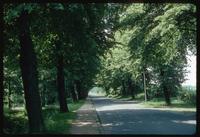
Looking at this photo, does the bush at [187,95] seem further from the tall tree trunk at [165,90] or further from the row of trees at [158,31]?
the row of trees at [158,31]

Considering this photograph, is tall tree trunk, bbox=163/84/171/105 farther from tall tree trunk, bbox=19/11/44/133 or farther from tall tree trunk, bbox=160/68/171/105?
tall tree trunk, bbox=19/11/44/133

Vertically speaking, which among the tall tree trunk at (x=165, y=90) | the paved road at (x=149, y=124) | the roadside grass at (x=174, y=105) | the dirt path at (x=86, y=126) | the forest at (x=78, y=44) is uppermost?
the forest at (x=78, y=44)

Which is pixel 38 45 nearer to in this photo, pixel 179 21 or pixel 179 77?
pixel 179 21

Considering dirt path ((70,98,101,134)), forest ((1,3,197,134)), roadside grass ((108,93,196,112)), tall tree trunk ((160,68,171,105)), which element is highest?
forest ((1,3,197,134))

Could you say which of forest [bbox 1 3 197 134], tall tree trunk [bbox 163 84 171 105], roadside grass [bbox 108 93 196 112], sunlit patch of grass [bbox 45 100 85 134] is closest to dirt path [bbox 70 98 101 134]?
sunlit patch of grass [bbox 45 100 85 134]

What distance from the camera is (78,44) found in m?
17.5

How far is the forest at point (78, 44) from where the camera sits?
1424cm

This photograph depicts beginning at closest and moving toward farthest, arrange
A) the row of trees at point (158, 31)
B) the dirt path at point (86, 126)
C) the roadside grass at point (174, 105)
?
the dirt path at point (86, 126)
the row of trees at point (158, 31)
the roadside grass at point (174, 105)

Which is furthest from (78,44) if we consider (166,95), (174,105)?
(166,95)

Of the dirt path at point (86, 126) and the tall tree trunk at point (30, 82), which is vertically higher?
the tall tree trunk at point (30, 82)

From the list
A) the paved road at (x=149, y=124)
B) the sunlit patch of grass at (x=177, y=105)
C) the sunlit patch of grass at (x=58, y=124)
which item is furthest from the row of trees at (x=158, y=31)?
the sunlit patch of grass at (x=58, y=124)

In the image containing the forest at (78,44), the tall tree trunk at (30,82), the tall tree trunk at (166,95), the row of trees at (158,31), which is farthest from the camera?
the tall tree trunk at (166,95)

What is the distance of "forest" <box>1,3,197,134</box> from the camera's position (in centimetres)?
1424

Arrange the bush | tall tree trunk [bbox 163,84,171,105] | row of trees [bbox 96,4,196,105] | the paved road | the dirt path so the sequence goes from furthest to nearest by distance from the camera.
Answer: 1. the bush
2. tall tree trunk [bbox 163,84,171,105]
3. row of trees [bbox 96,4,196,105]
4. the paved road
5. the dirt path
